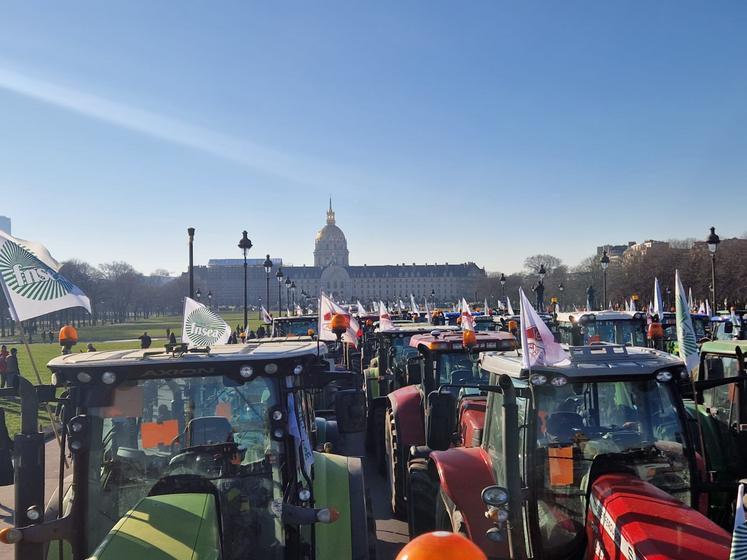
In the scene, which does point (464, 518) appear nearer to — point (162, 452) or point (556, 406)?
point (556, 406)

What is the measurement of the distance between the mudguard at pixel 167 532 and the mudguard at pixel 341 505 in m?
1.08

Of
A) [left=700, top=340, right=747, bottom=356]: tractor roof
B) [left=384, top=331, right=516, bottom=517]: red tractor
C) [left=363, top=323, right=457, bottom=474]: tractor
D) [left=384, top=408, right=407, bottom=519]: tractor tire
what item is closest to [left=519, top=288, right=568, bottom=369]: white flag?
[left=384, top=331, right=516, bottom=517]: red tractor

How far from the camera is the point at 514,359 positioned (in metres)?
5.63

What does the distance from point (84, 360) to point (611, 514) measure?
345cm

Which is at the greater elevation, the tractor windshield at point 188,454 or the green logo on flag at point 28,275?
the green logo on flag at point 28,275

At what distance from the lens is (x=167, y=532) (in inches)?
152

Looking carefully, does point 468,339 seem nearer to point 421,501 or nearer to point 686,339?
point 421,501

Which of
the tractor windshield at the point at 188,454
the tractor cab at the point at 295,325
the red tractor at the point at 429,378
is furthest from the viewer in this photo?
the tractor cab at the point at 295,325

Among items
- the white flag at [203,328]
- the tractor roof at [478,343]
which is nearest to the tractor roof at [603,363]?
the tractor roof at [478,343]

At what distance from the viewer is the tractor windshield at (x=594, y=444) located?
15.6 feet

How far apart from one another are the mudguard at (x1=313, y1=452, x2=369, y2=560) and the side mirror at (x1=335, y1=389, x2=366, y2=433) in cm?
43

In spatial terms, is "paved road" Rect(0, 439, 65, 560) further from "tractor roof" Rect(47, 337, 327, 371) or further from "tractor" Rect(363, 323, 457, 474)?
"tractor" Rect(363, 323, 457, 474)

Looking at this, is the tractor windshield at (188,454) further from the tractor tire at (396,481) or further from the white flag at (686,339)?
the tractor tire at (396,481)

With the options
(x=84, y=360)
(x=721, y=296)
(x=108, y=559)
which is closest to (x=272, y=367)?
(x=84, y=360)
